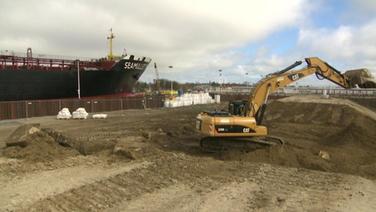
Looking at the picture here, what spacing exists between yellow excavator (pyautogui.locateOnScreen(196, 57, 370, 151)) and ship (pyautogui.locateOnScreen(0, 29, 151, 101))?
30.6 metres

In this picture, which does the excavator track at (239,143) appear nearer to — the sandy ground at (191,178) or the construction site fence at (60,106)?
the sandy ground at (191,178)

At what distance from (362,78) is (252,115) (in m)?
6.04

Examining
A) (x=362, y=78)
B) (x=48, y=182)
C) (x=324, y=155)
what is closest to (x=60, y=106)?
(x=362, y=78)

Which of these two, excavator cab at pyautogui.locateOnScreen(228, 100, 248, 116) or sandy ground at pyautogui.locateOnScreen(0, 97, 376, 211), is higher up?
excavator cab at pyautogui.locateOnScreen(228, 100, 248, 116)

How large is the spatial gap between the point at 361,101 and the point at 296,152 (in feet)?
80.2

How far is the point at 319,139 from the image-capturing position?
1980 cm

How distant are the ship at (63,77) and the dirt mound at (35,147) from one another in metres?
26.4

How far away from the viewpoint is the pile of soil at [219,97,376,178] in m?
13.4

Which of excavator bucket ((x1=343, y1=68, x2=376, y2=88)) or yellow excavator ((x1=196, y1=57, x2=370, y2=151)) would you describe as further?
excavator bucket ((x1=343, y1=68, x2=376, y2=88))

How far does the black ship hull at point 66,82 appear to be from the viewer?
133ft

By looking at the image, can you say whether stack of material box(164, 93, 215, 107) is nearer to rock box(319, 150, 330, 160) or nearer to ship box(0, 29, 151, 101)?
ship box(0, 29, 151, 101)

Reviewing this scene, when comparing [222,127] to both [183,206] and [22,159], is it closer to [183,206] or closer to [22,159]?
[183,206]

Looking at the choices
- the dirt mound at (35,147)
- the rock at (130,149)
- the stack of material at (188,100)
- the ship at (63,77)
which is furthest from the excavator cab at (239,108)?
the stack of material at (188,100)

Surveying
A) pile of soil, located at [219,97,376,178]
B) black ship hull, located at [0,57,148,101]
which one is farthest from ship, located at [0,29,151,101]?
pile of soil, located at [219,97,376,178]
